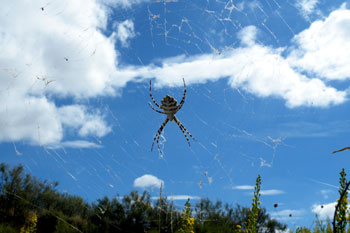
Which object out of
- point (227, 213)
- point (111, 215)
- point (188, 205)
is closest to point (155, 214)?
point (111, 215)

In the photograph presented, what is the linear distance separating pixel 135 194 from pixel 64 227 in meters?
5.12

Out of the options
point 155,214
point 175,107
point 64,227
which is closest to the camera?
point 175,107

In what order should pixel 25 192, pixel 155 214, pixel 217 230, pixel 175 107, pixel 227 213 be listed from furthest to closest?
pixel 25 192 → pixel 227 213 → pixel 155 214 → pixel 217 230 → pixel 175 107

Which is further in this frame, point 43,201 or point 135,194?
point 43,201

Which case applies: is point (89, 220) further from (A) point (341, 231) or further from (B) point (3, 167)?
(A) point (341, 231)

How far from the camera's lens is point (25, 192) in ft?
86.0

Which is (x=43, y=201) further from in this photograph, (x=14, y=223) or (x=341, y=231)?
(x=341, y=231)

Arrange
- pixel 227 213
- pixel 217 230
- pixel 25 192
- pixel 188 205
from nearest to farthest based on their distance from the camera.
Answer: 1. pixel 188 205
2. pixel 217 230
3. pixel 227 213
4. pixel 25 192

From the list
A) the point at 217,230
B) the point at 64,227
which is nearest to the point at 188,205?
the point at 217,230

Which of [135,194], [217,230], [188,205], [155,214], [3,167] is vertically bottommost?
[188,205]

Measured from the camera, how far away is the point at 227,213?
22797mm

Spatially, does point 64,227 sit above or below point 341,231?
above

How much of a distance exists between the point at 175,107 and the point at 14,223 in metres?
17.7

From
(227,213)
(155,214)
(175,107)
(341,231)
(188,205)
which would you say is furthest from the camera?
(227,213)
